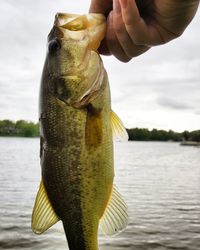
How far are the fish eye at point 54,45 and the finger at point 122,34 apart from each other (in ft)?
1.60

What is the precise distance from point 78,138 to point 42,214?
656 millimetres

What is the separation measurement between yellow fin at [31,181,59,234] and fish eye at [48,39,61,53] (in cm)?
111

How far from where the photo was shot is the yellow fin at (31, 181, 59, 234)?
10.8 feet

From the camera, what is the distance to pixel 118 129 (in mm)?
3383

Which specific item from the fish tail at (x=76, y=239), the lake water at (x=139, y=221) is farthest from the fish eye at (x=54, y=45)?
the lake water at (x=139, y=221)

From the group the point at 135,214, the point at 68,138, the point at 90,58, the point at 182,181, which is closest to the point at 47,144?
the point at 68,138

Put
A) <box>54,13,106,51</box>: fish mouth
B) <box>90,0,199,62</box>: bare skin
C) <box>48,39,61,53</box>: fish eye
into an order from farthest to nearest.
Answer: <box>48,39,61,53</box>: fish eye → <box>54,13,106,51</box>: fish mouth → <box>90,0,199,62</box>: bare skin

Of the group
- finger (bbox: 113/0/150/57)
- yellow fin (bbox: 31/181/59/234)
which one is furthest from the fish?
finger (bbox: 113/0/150/57)

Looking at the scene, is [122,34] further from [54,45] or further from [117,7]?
[54,45]

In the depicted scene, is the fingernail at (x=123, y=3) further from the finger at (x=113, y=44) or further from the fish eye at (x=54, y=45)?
the fish eye at (x=54, y=45)

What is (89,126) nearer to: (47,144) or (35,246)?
(47,144)

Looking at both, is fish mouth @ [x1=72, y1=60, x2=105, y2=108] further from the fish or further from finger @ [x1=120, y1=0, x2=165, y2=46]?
finger @ [x1=120, y1=0, x2=165, y2=46]

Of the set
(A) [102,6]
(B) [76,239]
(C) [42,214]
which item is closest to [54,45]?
(A) [102,6]

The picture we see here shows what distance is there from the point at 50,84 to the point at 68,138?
0.48 metres
